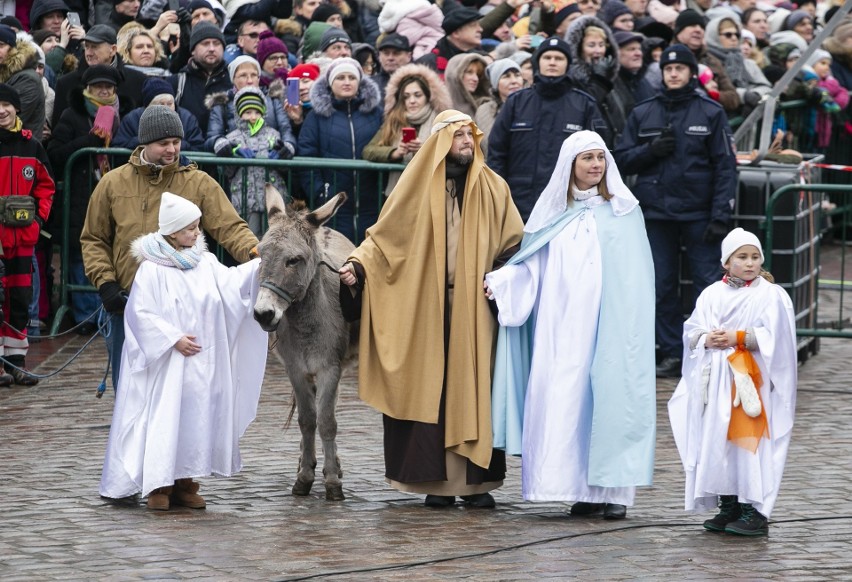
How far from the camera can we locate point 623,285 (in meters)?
9.40

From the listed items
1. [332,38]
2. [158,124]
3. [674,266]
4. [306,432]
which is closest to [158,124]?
[158,124]

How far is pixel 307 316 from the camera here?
31.8ft

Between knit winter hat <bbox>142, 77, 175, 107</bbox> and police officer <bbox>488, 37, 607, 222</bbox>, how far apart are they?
2.95 meters

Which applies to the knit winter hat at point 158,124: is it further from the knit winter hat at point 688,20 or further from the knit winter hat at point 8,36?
the knit winter hat at point 688,20

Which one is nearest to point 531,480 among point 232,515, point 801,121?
point 232,515

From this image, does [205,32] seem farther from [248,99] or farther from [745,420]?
[745,420]

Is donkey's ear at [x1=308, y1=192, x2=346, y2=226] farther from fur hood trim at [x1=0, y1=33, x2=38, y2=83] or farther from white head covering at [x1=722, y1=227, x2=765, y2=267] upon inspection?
A: fur hood trim at [x1=0, y1=33, x2=38, y2=83]

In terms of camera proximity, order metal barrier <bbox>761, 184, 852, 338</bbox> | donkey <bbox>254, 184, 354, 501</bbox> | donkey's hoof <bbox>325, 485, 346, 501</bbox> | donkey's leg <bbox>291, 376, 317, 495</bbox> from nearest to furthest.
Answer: donkey <bbox>254, 184, 354, 501</bbox> < donkey's hoof <bbox>325, 485, 346, 501</bbox> < donkey's leg <bbox>291, 376, 317, 495</bbox> < metal barrier <bbox>761, 184, 852, 338</bbox>

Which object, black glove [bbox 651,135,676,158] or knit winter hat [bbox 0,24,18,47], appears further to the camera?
knit winter hat [bbox 0,24,18,47]

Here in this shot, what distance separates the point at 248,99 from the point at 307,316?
195 inches

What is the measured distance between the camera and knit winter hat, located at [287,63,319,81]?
1530 centimetres

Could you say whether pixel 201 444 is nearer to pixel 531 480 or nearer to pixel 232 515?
pixel 232 515

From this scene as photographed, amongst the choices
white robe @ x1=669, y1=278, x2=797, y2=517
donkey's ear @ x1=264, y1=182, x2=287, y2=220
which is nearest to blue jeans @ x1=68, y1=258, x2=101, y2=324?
donkey's ear @ x1=264, y1=182, x2=287, y2=220

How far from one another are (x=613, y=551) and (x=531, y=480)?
0.93 m
